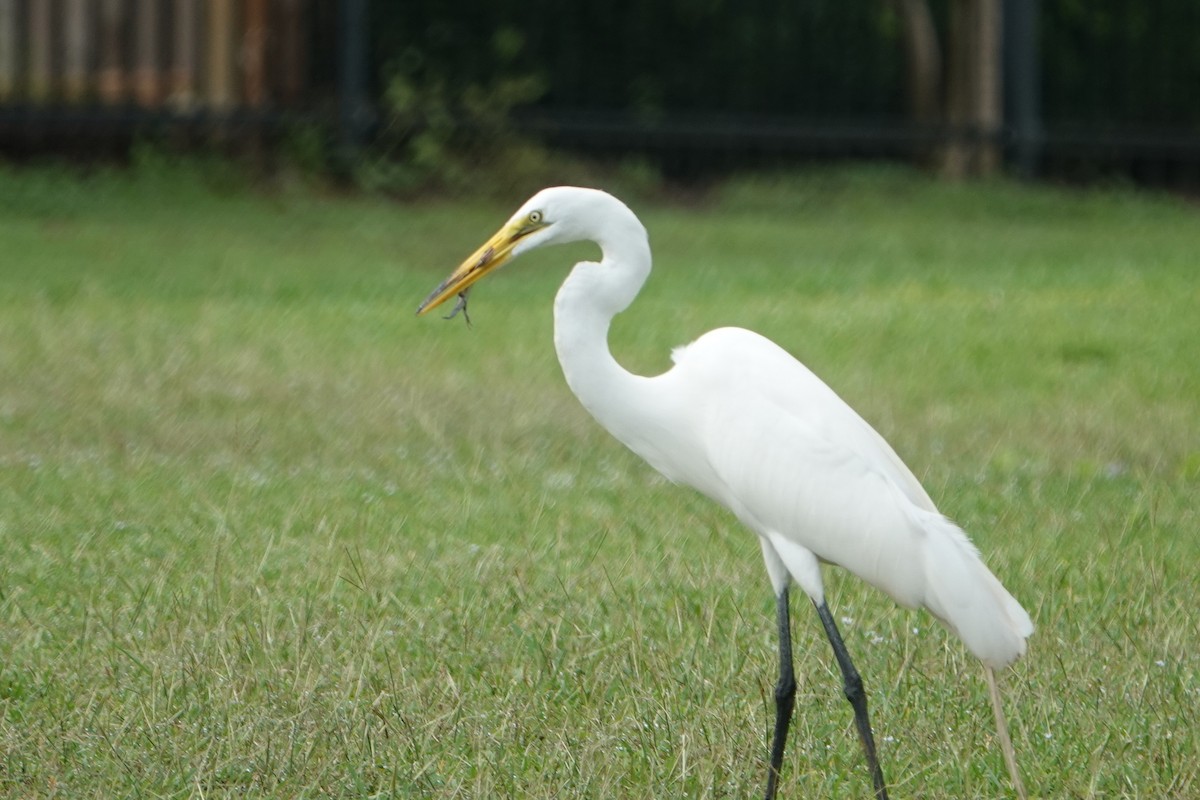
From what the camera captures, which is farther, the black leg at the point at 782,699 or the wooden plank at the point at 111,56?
the wooden plank at the point at 111,56

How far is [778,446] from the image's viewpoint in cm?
355

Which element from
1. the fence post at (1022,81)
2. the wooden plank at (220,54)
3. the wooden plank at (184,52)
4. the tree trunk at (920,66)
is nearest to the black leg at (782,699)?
the wooden plank at (220,54)

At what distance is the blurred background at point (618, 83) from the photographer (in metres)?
12.1

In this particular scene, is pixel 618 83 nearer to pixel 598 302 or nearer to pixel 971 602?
pixel 598 302

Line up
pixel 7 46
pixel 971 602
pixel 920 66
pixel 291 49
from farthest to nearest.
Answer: pixel 920 66, pixel 291 49, pixel 7 46, pixel 971 602

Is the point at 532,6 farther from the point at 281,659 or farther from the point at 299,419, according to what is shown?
the point at 281,659

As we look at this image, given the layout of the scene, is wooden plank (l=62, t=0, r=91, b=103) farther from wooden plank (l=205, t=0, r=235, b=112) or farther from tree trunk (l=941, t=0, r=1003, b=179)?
tree trunk (l=941, t=0, r=1003, b=179)

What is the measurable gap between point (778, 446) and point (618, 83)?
9.96 meters

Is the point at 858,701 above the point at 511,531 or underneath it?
above

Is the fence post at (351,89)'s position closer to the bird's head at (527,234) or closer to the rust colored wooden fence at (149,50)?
the rust colored wooden fence at (149,50)

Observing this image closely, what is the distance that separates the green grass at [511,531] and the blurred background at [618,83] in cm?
185

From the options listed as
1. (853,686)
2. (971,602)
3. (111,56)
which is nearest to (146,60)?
(111,56)

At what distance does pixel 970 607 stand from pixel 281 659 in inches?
55.0

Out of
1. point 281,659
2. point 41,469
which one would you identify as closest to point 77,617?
point 281,659
